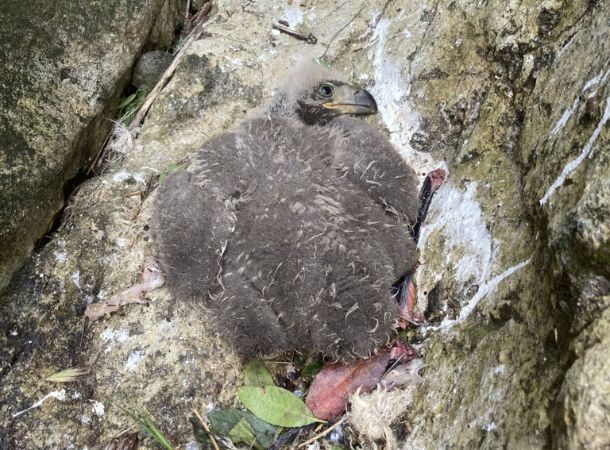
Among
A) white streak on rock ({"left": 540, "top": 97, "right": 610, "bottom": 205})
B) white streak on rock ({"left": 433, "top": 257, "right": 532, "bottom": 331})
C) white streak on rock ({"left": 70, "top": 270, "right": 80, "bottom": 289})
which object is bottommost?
white streak on rock ({"left": 70, "top": 270, "right": 80, "bottom": 289})

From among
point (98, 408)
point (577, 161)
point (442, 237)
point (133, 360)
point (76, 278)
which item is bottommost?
point (98, 408)

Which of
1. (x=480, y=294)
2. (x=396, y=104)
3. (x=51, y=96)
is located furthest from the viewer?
(x=396, y=104)

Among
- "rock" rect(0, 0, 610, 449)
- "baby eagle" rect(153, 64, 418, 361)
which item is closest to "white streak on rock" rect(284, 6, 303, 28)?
"rock" rect(0, 0, 610, 449)

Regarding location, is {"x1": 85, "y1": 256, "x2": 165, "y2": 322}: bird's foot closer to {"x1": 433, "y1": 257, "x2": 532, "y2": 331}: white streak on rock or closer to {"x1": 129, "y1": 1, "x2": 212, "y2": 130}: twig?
{"x1": 129, "y1": 1, "x2": 212, "y2": 130}: twig

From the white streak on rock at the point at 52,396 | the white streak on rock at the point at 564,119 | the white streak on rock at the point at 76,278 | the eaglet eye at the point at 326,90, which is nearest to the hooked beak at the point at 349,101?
the eaglet eye at the point at 326,90

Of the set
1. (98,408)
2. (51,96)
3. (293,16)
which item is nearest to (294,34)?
(293,16)

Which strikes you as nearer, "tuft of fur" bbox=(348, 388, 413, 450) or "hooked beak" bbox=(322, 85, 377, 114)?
"tuft of fur" bbox=(348, 388, 413, 450)

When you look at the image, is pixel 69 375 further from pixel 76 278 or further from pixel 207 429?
pixel 207 429
